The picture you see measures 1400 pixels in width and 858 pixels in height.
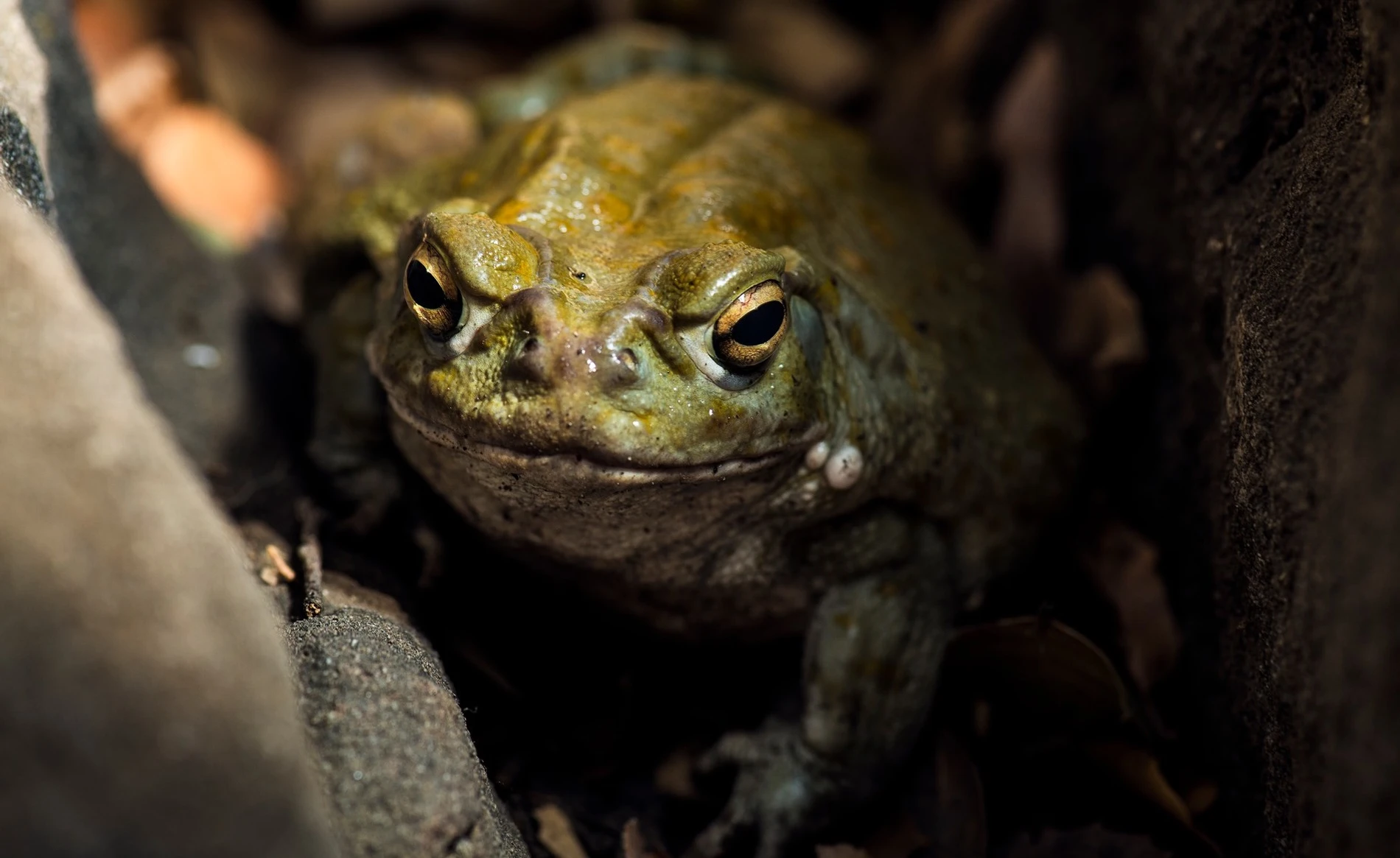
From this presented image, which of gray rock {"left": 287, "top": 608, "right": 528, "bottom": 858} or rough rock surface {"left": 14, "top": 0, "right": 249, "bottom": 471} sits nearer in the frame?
gray rock {"left": 287, "top": 608, "right": 528, "bottom": 858}

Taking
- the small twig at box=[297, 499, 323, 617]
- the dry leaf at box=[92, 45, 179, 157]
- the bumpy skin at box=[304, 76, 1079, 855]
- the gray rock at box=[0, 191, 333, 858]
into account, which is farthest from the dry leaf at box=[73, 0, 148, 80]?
the gray rock at box=[0, 191, 333, 858]

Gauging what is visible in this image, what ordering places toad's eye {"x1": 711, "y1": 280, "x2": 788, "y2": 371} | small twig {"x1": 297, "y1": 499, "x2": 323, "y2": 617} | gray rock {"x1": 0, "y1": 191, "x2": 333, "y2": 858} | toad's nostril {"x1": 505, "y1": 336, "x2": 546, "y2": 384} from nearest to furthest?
gray rock {"x1": 0, "y1": 191, "x2": 333, "y2": 858}
toad's nostril {"x1": 505, "y1": 336, "x2": 546, "y2": 384}
toad's eye {"x1": 711, "y1": 280, "x2": 788, "y2": 371}
small twig {"x1": 297, "y1": 499, "x2": 323, "y2": 617}

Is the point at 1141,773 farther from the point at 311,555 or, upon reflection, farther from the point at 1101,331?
the point at 311,555

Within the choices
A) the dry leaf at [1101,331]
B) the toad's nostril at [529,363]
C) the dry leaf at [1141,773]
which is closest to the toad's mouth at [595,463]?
Answer: the toad's nostril at [529,363]

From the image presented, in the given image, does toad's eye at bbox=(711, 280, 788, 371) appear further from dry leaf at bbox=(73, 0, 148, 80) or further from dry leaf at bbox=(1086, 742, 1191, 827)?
dry leaf at bbox=(73, 0, 148, 80)

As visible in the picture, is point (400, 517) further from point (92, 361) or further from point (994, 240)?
point (994, 240)

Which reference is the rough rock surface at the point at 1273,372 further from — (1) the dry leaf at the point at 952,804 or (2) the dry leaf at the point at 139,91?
(2) the dry leaf at the point at 139,91

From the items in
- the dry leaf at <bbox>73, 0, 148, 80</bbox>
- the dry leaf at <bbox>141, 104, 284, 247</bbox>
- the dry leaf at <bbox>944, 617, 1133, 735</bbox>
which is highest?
the dry leaf at <bbox>944, 617, 1133, 735</bbox>
